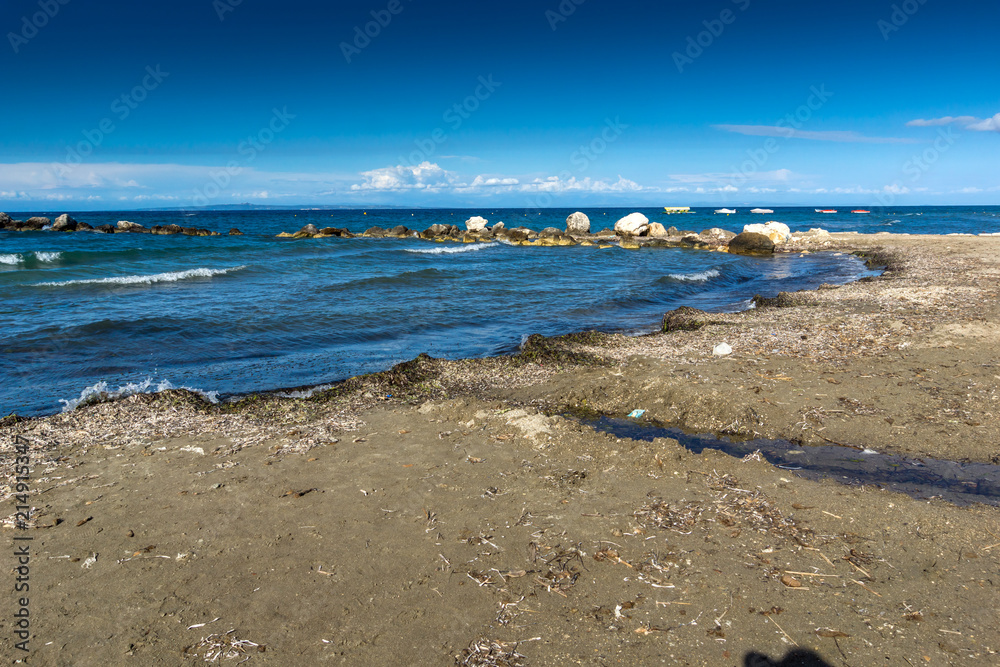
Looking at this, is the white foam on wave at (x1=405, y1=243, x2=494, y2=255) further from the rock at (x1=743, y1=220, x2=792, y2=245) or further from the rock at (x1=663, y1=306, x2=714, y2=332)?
the rock at (x1=663, y1=306, x2=714, y2=332)

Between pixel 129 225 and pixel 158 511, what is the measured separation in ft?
248

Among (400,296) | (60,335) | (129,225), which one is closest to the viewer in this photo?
(60,335)

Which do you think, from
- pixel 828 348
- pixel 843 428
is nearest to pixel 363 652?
pixel 843 428

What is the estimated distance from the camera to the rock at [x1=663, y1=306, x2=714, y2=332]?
12.9 meters

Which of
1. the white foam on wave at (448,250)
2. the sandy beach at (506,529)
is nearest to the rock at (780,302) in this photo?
the sandy beach at (506,529)

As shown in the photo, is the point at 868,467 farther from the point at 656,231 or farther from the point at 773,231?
the point at 656,231

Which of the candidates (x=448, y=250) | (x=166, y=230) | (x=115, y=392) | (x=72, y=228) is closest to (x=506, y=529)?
(x=115, y=392)

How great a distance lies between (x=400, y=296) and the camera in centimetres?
2039

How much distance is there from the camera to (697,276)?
25734 millimetres

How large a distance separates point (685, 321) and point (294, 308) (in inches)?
477

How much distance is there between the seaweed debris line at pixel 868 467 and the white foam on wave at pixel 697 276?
18.5 meters

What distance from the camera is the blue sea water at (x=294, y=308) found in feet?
36.0

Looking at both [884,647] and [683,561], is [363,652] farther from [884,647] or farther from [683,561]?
[884,647]

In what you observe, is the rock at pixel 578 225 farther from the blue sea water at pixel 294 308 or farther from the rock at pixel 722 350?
the rock at pixel 722 350
